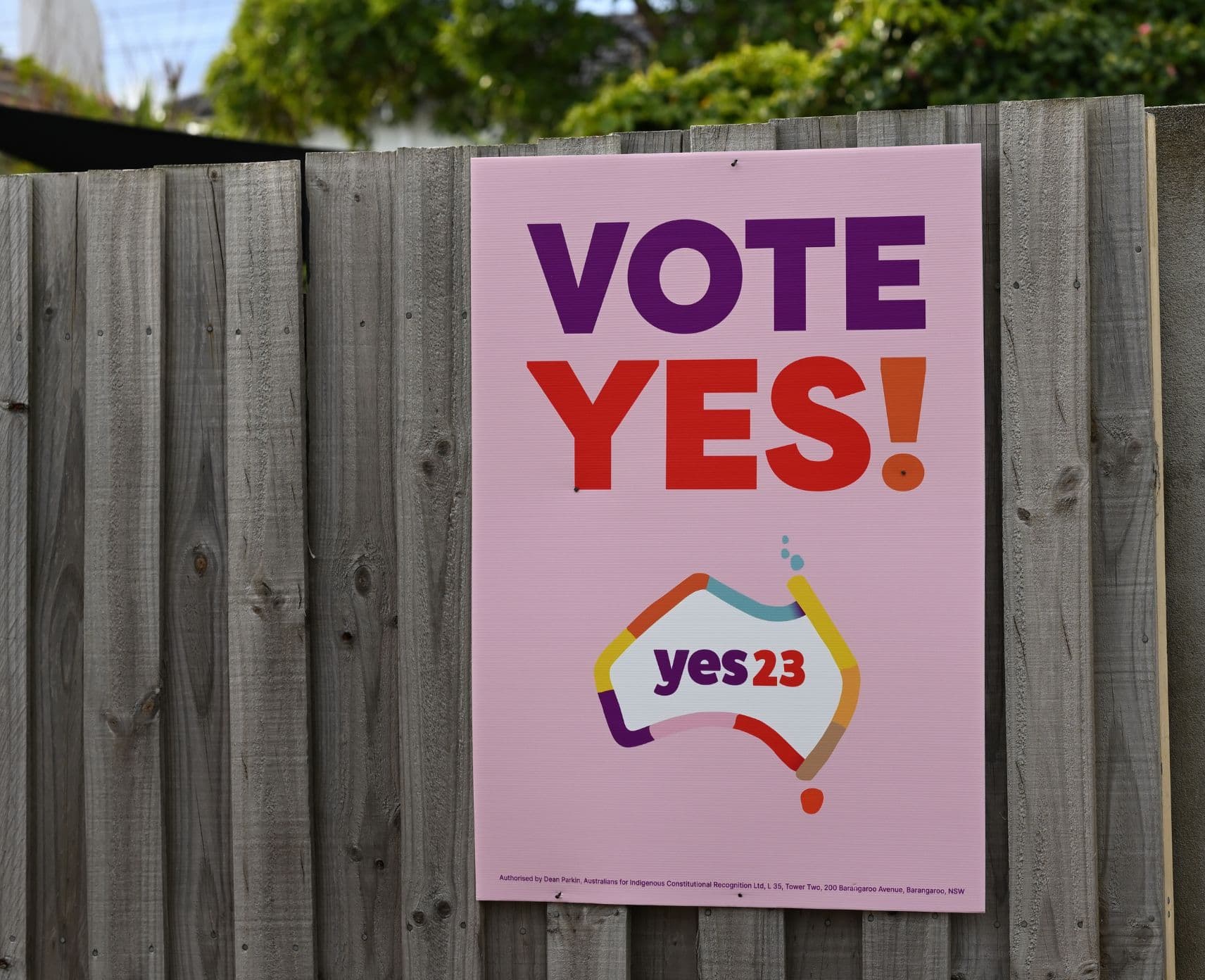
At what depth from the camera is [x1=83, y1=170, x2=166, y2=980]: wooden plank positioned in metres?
→ 2.28

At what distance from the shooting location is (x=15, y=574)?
2336 millimetres

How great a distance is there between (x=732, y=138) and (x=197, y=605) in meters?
1.54

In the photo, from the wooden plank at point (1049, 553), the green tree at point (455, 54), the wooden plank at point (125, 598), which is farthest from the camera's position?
the green tree at point (455, 54)

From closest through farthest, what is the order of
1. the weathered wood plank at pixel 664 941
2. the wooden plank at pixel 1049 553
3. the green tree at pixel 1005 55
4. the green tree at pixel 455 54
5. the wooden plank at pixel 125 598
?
the wooden plank at pixel 1049 553 < the weathered wood plank at pixel 664 941 < the wooden plank at pixel 125 598 < the green tree at pixel 1005 55 < the green tree at pixel 455 54

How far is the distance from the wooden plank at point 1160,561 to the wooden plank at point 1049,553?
14cm

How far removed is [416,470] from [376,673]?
45 centimetres

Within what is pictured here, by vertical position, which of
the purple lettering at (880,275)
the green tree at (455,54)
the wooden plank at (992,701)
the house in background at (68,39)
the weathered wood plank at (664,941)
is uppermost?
the green tree at (455,54)

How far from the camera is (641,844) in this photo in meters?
2.14

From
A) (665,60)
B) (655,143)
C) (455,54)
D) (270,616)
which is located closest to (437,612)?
(270,616)

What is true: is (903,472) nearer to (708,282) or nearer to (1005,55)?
(708,282)

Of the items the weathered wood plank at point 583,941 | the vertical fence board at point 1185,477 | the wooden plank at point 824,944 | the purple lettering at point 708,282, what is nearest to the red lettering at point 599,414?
the purple lettering at point 708,282

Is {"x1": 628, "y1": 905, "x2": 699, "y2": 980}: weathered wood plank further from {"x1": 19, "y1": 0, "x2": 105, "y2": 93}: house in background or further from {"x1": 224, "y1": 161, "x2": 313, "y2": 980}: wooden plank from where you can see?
{"x1": 19, "y1": 0, "x2": 105, "y2": 93}: house in background

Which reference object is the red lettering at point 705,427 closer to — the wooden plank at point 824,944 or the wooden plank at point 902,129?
the wooden plank at point 902,129

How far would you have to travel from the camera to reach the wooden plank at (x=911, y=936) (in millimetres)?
2098
